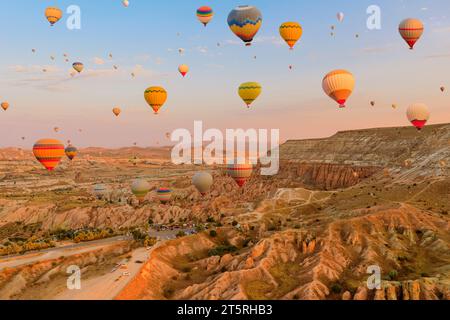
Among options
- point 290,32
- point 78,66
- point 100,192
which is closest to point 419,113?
point 290,32

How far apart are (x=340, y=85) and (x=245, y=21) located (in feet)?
68.5

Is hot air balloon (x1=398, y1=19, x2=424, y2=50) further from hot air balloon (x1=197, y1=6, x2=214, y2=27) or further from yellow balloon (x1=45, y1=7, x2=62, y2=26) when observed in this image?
yellow balloon (x1=45, y1=7, x2=62, y2=26)

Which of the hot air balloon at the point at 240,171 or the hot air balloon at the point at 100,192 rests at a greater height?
the hot air balloon at the point at 100,192

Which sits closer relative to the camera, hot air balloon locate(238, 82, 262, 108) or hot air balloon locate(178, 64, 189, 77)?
hot air balloon locate(238, 82, 262, 108)

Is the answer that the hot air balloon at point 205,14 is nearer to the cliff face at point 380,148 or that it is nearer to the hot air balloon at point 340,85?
the hot air balloon at point 340,85

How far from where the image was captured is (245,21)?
66.7 metres

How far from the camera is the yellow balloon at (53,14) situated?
88156 mm

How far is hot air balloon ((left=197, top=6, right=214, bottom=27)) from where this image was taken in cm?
7844

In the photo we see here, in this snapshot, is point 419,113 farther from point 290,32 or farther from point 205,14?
point 205,14

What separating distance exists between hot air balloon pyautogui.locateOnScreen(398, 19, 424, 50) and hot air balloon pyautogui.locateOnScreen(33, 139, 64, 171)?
72.6 metres

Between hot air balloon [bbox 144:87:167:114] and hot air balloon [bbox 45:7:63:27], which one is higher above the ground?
hot air balloon [bbox 45:7:63:27]

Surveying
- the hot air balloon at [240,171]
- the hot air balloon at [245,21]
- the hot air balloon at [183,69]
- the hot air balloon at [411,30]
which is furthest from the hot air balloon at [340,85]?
the hot air balloon at [183,69]

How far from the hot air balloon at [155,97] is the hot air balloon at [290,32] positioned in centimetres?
2678

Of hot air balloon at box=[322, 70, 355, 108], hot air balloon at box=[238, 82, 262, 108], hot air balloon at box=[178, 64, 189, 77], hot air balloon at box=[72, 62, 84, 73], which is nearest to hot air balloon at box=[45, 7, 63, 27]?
hot air balloon at box=[72, 62, 84, 73]
